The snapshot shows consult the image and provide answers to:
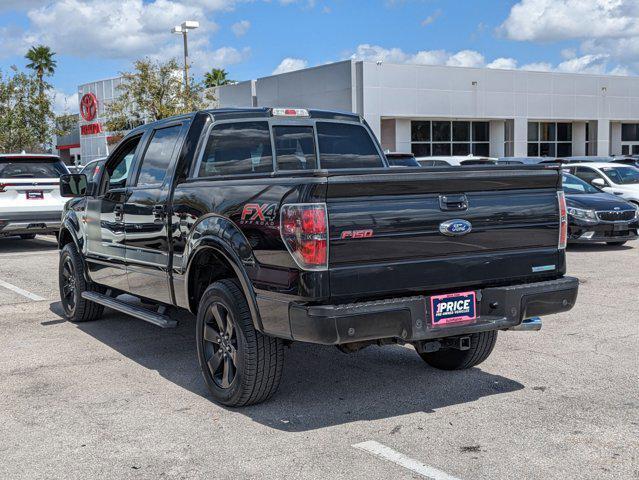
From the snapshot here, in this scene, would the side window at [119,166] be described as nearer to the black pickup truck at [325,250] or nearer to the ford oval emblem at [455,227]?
the black pickup truck at [325,250]

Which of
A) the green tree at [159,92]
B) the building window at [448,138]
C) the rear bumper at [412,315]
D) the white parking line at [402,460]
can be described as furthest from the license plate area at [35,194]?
the building window at [448,138]

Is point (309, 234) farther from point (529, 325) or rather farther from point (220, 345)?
point (529, 325)

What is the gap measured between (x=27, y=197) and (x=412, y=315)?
11.3m

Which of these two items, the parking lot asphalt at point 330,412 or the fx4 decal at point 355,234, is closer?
the parking lot asphalt at point 330,412

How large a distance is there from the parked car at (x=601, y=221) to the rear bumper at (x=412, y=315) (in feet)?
31.2

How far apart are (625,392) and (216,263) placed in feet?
9.91

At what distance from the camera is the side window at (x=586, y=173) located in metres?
18.3

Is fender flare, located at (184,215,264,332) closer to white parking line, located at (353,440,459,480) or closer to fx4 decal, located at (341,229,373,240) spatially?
fx4 decal, located at (341,229,373,240)

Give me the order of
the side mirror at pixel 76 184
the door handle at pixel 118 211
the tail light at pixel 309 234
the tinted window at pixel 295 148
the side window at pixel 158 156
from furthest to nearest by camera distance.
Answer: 1. the side mirror at pixel 76 184
2. the door handle at pixel 118 211
3. the tinted window at pixel 295 148
4. the side window at pixel 158 156
5. the tail light at pixel 309 234

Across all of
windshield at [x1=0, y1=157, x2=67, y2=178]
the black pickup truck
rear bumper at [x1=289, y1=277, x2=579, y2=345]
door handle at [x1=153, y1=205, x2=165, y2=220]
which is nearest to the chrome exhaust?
the black pickup truck

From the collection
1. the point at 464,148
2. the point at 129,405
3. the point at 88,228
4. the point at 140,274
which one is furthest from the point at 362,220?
the point at 464,148

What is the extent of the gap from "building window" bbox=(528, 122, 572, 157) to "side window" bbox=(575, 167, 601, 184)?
24733 mm

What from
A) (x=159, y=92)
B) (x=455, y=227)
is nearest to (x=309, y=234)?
(x=455, y=227)

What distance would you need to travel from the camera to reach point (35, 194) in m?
14.6
